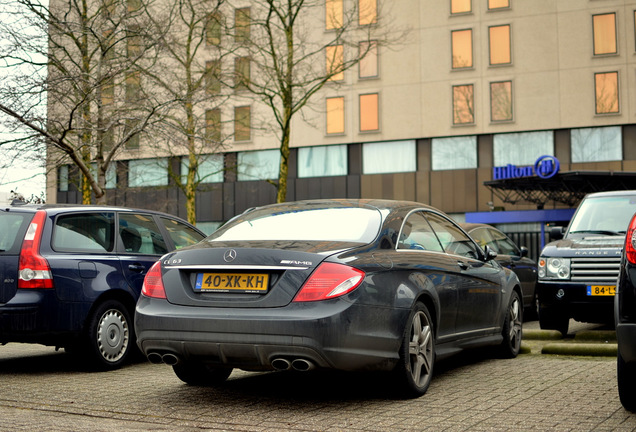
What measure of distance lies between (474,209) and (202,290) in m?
32.7

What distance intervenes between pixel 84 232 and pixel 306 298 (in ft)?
12.1

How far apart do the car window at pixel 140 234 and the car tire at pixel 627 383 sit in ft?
17.2

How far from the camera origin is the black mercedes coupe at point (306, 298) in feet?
17.4

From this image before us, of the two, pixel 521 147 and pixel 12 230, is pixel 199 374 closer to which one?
pixel 12 230

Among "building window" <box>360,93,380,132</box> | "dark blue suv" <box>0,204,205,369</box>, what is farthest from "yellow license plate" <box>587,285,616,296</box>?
"building window" <box>360,93,380,132</box>

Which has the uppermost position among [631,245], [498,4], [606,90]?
[498,4]

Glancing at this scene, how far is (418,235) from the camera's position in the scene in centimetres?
668

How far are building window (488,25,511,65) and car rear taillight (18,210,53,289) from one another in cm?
3223

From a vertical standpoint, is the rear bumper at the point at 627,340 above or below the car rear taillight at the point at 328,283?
below

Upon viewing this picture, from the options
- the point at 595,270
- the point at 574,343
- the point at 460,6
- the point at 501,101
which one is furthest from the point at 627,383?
the point at 460,6

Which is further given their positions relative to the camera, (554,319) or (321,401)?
(554,319)

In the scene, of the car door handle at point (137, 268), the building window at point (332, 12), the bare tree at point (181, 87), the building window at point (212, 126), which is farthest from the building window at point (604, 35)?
the car door handle at point (137, 268)

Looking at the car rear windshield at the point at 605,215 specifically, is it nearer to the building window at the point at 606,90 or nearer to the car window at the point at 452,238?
the car window at the point at 452,238

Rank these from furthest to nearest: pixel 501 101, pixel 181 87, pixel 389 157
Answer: pixel 389 157, pixel 501 101, pixel 181 87
